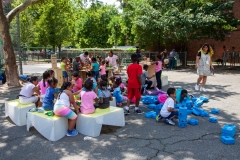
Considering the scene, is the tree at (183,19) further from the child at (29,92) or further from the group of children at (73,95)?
the child at (29,92)

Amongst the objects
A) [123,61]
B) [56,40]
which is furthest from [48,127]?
[56,40]

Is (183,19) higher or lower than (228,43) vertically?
higher

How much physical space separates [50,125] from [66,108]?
18.7 inches

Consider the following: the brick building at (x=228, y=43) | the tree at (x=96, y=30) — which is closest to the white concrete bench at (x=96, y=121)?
the brick building at (x=228, y=43)

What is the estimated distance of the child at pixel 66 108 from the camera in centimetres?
493

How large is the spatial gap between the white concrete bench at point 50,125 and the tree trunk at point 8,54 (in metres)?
6.33

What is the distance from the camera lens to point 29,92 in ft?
20.5

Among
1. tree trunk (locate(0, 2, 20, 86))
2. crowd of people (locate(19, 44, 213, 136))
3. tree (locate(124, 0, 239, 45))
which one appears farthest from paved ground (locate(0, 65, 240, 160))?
tree (locate(124, 0, 239, 45))

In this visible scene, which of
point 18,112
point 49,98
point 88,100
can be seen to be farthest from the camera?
point 18,112

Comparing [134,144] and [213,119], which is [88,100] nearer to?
[134,144]

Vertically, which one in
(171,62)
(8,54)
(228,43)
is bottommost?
(171,62)

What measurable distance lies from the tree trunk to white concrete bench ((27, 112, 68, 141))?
6326mm

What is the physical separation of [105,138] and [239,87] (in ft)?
26.5

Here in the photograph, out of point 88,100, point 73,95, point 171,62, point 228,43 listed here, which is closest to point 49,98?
point 73,95
